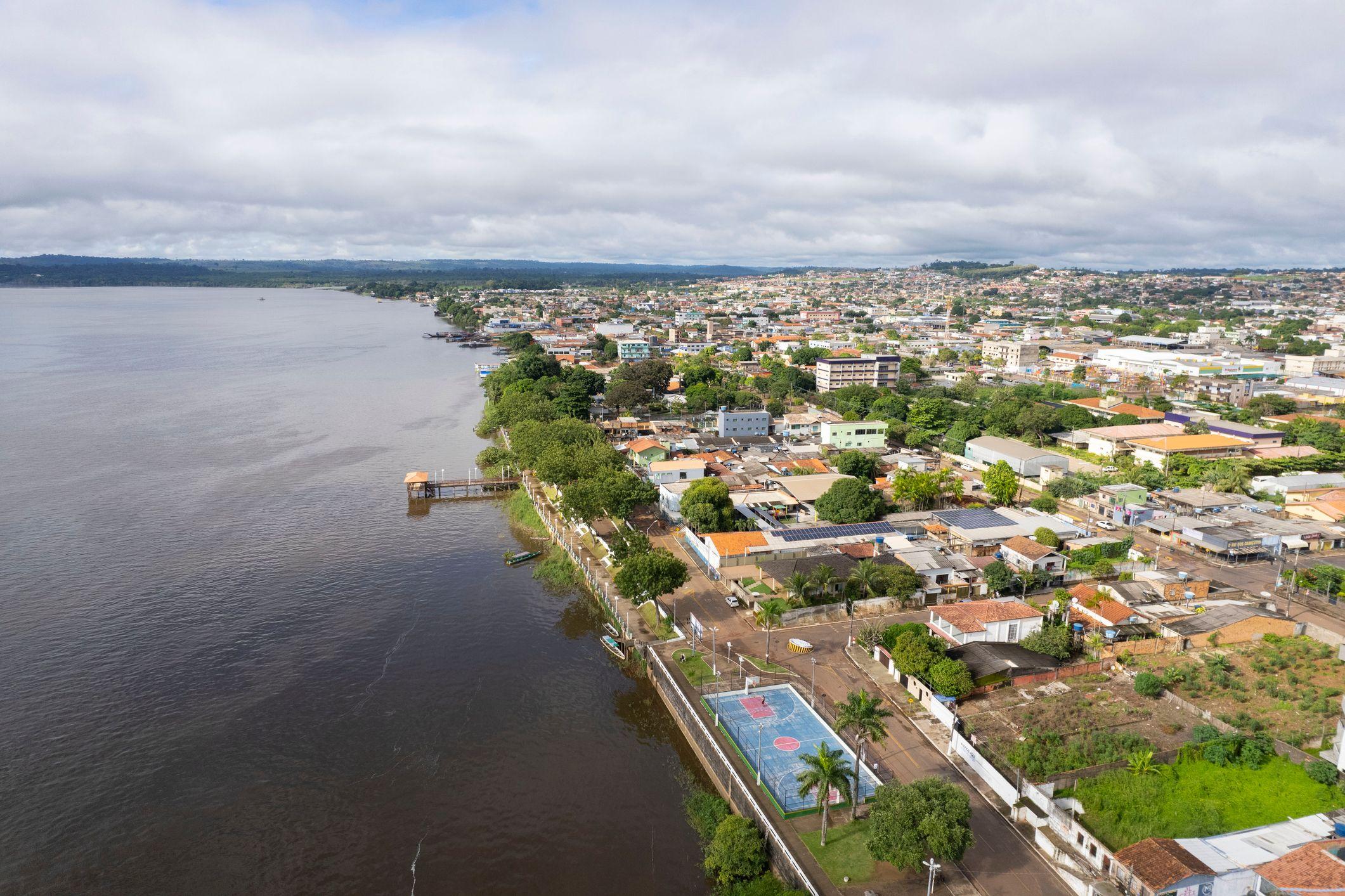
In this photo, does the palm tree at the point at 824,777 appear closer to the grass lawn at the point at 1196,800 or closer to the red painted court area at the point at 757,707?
the red painted court area at the point at 757,707

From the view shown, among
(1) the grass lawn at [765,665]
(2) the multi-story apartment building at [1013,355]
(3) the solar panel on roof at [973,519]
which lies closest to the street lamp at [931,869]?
(1) the grass lawn at [765,665]

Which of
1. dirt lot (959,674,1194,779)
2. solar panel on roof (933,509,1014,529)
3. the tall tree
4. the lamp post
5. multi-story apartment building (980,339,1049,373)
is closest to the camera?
the lamp post

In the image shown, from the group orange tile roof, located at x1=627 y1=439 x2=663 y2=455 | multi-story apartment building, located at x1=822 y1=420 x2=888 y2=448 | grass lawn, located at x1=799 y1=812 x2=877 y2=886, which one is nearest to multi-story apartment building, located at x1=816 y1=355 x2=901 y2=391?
multi-story apartment building, located at x1=822 y1=420 x2=888 y2=448

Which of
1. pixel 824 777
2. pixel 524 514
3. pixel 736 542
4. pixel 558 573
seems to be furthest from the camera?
pixel 524 514

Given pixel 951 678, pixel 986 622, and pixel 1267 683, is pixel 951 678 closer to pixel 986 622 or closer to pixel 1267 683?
pixel 986 622

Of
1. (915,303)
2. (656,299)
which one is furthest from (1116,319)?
(656,299)

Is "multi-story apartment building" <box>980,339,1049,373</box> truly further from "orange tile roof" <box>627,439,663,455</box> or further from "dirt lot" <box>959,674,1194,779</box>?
"dirt lot" <box>959,674,1194,779</box>

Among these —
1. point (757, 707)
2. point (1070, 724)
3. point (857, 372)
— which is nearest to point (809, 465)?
point (757, 707)

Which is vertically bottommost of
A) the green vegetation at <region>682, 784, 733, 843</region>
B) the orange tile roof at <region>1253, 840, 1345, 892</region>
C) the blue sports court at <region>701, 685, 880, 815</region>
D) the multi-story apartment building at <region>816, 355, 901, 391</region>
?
the green vegetation at <region>682, 784, 733, 843</region>
